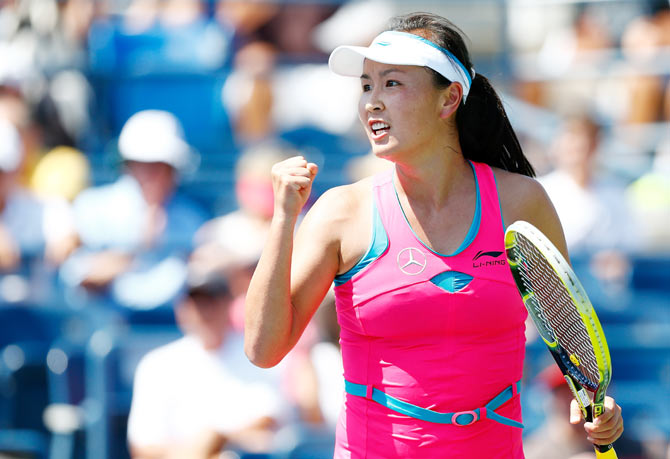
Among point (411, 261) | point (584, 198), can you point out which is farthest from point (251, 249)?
point (411, 261)

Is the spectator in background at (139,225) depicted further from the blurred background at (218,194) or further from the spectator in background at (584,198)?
the spectator in background at (584,198)

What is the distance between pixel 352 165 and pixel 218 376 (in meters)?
2.79

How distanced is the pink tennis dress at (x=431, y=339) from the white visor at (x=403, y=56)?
0.36 meters

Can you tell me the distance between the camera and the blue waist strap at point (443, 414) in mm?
2328

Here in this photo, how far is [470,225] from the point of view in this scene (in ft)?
7.90

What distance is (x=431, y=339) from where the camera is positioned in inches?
91.6

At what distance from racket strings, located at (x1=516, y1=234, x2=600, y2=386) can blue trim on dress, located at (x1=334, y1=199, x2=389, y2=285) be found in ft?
1.09

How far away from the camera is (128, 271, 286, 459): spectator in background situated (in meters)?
4.15

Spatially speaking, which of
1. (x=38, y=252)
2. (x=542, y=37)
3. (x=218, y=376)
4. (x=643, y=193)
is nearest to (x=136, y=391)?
(x=218, y=376)

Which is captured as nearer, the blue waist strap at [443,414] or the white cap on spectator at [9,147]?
the blue waist strap at [443,414]

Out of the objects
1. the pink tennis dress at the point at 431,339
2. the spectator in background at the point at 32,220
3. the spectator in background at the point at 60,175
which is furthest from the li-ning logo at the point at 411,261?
the spectator in background at the point at 60,175

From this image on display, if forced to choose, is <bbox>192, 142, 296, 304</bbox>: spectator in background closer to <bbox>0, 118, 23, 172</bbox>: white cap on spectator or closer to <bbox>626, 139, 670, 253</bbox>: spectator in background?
<bbox>0, 118, 23, 172</bbox>: white cap on spectator

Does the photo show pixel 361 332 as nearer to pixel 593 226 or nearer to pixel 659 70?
pixel 593 226

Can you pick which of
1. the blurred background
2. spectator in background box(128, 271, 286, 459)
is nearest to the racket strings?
the blurred background
